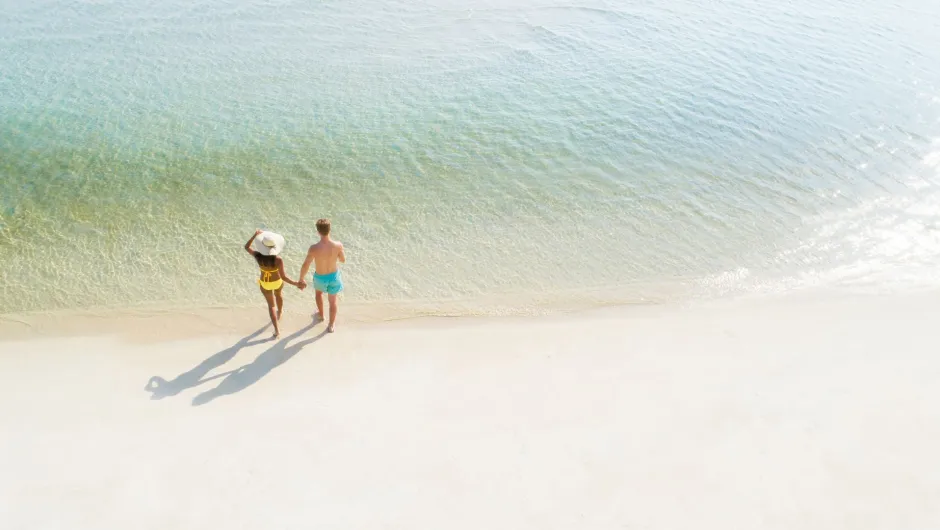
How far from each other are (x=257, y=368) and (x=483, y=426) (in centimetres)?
286

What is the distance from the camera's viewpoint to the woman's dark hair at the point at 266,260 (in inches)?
275

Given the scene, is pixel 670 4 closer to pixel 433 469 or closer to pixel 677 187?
pixel 677 187

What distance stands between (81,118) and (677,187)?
1279cm

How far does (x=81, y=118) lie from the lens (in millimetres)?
13164

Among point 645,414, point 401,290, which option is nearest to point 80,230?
point 401,290

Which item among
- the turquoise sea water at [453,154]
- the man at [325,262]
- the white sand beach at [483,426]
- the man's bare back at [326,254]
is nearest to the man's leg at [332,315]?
the man at [325,262]

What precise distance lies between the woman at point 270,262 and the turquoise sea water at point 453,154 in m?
1.23

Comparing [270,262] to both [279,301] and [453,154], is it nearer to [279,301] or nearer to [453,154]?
[279,301]

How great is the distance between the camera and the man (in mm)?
7147

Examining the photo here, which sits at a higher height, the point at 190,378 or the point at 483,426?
the point at 483,426

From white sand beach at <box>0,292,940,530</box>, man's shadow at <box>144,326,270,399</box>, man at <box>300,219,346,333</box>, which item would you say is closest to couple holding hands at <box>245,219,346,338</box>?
man at <box>300,219,346,333</box>

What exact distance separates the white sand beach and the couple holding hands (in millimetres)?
443

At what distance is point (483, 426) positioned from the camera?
6.32 metres

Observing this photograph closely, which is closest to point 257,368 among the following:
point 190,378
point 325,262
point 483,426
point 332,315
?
point 190,378
